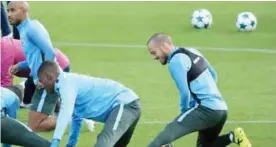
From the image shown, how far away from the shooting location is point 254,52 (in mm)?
14250

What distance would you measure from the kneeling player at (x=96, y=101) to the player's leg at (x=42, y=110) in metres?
1.18

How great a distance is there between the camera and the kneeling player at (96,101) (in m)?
7.50

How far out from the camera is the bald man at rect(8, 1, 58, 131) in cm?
909

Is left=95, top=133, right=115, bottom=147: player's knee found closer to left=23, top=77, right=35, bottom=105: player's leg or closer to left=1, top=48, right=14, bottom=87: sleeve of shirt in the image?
left=1, top=48, right=14, bottom=87: sleeve of shirt

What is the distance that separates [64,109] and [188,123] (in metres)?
1.29

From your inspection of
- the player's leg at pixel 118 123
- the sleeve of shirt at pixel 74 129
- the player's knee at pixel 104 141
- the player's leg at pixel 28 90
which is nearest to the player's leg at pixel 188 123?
the player's leg at pixel 118 123

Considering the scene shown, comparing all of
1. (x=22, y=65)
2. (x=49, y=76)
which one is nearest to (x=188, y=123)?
(x=49, y=76)

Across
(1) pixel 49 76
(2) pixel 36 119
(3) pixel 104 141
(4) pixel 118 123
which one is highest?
(1) pixel 49 76

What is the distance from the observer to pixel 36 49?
30.1 ft

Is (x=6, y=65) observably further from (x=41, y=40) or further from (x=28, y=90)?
(x=41, y=40)

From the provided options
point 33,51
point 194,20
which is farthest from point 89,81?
point 194,20

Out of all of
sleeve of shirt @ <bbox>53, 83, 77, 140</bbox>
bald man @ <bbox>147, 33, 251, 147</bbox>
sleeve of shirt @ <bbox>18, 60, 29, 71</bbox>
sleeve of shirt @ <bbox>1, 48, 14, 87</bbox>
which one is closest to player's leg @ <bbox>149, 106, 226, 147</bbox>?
bald man @ <bbox>147, 33, 251, 147</bbox>

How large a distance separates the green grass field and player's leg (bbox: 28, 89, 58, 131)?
172mm

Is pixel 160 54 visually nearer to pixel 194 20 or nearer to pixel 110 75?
pixel 110 75
